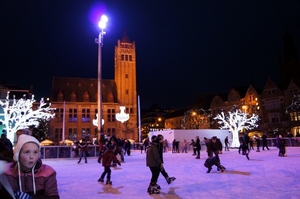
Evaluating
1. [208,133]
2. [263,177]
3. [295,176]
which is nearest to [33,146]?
[263,177]

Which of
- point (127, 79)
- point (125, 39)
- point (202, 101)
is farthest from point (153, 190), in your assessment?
point (202, 101)

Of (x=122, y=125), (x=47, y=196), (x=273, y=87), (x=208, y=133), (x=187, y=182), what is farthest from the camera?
(x=122, y=125)

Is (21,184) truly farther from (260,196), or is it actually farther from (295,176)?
(295,176)

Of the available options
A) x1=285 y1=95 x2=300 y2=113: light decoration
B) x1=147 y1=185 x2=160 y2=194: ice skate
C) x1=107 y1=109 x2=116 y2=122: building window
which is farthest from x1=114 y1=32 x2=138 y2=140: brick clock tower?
x1=147 y1=185 x2=160 y2=194: ice skate

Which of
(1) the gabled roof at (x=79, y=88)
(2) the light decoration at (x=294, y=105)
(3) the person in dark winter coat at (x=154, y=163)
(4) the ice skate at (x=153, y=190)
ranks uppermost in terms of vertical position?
(1) the gabled roof at (x=79, y=88)

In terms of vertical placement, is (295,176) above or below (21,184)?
below

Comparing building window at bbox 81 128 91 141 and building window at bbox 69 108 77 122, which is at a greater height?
building window at bbox 69 108 77 122

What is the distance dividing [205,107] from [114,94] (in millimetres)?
22314

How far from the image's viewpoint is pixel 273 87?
49406 millimetres

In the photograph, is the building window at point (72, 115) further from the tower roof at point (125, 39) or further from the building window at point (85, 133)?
the tower roof at point (125, 39)

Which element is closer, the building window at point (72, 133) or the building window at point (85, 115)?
the building window at point (72, 133)

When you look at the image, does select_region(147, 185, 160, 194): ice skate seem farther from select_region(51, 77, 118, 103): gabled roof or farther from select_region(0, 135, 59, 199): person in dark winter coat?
select_region(51, 77, 118, 103): gabled roof

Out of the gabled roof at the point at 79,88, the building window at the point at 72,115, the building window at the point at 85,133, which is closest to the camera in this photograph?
the building window at the point at 85,133

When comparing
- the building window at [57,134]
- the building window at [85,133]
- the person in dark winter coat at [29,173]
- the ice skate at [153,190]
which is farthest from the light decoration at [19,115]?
the building window at [85,133]
